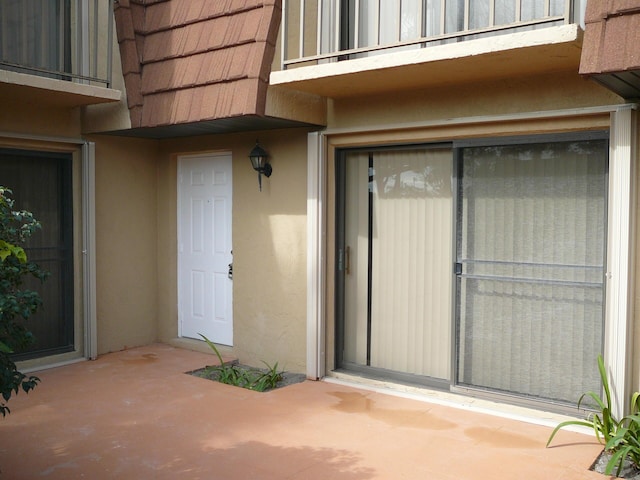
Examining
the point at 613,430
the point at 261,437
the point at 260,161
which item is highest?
the point at 260,161

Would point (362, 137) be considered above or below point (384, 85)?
below

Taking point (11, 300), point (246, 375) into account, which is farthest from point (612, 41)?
point (246, 375)

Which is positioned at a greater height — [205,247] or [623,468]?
[205,247]

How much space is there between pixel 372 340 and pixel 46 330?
10.7 feet

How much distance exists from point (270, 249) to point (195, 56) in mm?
1904

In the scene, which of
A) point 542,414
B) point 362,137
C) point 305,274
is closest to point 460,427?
point 542,414

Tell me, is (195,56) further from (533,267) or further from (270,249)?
(533,267)

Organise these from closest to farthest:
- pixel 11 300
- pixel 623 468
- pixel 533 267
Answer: pixel 11 300, pixel 623 468, pixel 533 267

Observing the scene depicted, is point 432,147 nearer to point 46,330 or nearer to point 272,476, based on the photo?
point 272,476

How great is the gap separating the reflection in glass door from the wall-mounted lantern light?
0.76 metres

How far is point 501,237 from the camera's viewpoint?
5082 millimetres

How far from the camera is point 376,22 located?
546 centimetres

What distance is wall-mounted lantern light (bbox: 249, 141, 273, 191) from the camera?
6.20 metres

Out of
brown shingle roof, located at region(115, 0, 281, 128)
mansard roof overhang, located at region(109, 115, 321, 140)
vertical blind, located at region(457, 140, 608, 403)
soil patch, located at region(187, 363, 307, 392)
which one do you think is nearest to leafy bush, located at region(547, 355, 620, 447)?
vertical blind, located at region(457, 140, 608, 403)
